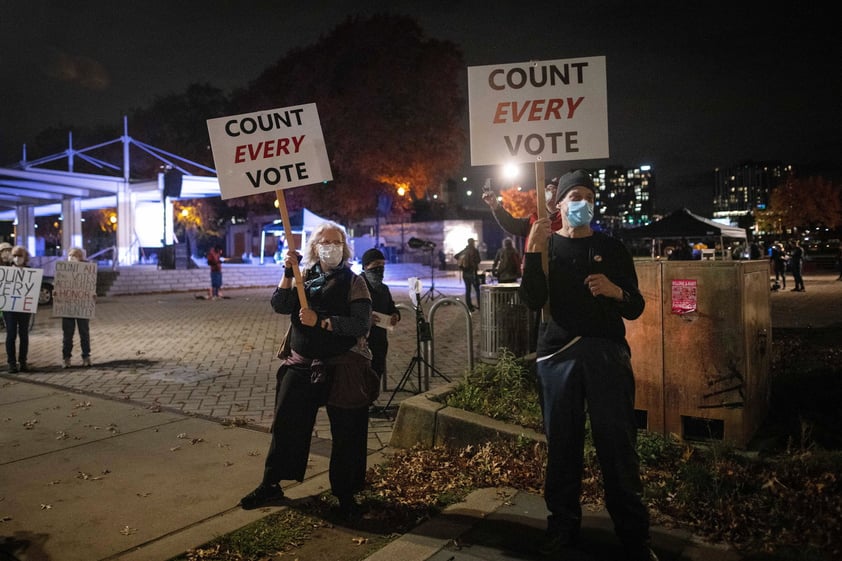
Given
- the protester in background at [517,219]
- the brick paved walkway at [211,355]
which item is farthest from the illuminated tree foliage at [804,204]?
the protester in background at [517,219]

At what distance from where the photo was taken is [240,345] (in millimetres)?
11531

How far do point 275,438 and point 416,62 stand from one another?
37577 mm

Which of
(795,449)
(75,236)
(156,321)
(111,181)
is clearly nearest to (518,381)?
(795,449)

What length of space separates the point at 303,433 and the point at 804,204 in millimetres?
88327

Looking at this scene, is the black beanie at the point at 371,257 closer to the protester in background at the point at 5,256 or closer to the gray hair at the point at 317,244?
the gray hair at the point at 317,244

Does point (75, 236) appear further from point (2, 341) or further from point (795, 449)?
point (795, 449)

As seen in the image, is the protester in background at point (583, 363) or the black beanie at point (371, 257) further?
the black beanie at point (371, 257)

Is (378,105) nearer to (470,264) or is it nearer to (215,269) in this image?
(215,269)

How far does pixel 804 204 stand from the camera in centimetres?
7762

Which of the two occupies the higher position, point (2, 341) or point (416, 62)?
point (416, 62)

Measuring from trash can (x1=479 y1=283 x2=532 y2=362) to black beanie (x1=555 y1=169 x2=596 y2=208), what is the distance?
3.73 metres

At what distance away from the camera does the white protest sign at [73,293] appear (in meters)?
9.48

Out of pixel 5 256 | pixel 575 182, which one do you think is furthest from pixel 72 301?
pixel 575 182

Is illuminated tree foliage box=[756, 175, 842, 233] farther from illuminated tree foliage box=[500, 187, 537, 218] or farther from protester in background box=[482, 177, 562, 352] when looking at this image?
protester in background box=[482, 177, 562, 352]
